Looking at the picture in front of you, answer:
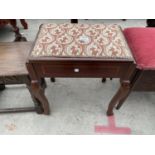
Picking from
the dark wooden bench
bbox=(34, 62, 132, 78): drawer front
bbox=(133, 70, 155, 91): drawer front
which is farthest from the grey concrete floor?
bbox=(34, 62, 132, 78): drawer front

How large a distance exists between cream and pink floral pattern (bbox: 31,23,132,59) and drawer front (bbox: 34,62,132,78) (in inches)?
1.9

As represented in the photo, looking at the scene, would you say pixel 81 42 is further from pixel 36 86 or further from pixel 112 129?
pixel 112 129

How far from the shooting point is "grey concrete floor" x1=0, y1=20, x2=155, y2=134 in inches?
44.3

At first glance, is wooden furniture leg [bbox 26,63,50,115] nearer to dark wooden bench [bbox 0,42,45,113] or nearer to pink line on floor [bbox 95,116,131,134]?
dark wooden bench [bbox 0,42,45,113]

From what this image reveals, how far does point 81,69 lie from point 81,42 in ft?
0.45

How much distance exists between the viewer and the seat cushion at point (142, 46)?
864 mm

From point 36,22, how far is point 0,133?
1561 millimetres

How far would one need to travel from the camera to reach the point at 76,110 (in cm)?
123

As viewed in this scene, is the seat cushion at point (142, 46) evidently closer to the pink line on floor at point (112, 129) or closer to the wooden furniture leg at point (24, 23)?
the pink line on floor at point (112, 129)

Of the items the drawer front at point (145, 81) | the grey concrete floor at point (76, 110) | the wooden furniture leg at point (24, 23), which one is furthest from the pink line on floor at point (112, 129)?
the wooden furniture leg at point (24, 23)

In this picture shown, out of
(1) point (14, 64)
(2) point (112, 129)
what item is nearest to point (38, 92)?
(1) point (14, 64)

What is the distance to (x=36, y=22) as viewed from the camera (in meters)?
2.13
